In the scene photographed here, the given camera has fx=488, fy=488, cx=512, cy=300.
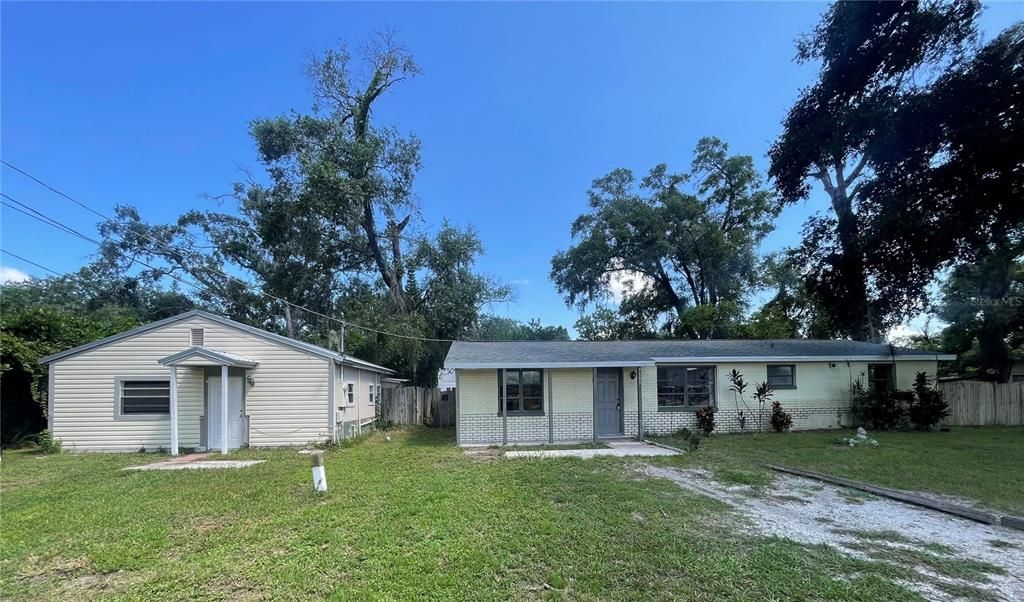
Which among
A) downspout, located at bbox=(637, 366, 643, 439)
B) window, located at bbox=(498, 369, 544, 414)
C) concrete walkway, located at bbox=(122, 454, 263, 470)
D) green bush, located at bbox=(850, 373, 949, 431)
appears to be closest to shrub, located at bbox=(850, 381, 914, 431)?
green bush, located at bbox=(850, 373, 949, 431)

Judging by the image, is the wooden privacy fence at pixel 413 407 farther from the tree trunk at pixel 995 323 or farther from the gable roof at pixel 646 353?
the tree trunk at pixel 995 323

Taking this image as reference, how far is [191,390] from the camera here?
12.4 m

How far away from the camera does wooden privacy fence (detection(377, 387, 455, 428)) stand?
1884cm

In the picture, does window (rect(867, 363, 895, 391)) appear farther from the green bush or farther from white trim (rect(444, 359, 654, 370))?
white trim (rect(444, 359, 654, 370))

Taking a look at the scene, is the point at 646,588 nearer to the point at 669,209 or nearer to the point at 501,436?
the point at 501,436

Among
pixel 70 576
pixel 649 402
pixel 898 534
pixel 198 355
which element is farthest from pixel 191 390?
pixel 898 534

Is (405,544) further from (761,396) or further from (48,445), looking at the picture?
(761,396)

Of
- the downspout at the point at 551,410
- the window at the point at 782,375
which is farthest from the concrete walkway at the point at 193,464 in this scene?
the window at the point at 782,375

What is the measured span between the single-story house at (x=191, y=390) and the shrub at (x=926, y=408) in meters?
16.8

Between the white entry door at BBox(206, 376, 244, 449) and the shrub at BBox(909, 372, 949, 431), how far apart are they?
1904 centimetres

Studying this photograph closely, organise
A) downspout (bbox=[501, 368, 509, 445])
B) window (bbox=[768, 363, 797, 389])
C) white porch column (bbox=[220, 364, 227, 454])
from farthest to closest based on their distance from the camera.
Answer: window (bbox=[768, 363, 797, 389])
downspout (bbox=[501, 368, 509, 445])
white porch column (bbox=[220, 364, 227, 454])

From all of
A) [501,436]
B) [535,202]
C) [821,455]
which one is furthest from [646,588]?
[535,202]

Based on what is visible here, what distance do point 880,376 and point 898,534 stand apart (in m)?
13.1

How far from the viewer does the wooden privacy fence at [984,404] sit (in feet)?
51.9
